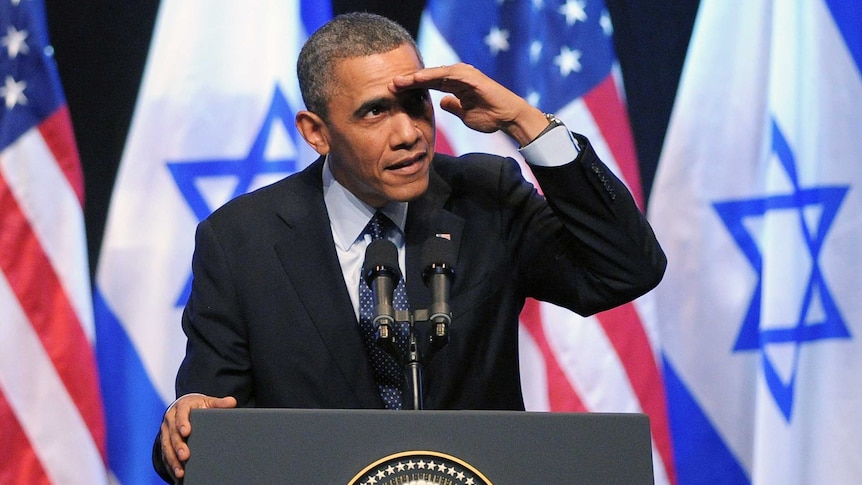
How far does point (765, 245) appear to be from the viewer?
121 inches

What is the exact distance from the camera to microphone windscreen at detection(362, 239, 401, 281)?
1.59m

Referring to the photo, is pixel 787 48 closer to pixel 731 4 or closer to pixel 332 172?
pixel 731 4

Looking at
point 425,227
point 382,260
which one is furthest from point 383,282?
point 425,227

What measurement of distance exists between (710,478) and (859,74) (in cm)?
127

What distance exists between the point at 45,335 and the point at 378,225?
4.71 feet

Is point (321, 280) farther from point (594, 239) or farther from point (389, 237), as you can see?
point (594, 239)

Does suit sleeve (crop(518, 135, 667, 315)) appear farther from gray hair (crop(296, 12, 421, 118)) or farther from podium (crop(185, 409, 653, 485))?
podium (crop(185, 409, 653, 485))

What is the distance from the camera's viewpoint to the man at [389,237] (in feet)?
6.64

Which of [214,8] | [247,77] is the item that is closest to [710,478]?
[247,77]

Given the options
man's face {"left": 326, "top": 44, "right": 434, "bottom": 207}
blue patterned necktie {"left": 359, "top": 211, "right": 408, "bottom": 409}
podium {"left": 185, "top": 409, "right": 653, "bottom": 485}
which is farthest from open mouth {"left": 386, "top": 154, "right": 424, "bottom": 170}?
podium {"left": 185, "top": 409, "right": 653, "bottom": 485}

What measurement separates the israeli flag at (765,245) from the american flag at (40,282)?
172 centimetres

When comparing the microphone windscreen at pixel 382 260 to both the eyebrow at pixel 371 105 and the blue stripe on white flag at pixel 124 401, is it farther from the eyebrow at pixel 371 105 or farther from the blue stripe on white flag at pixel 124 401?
the blue stripe on white flag at pixel 124 401

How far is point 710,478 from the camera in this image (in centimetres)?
312

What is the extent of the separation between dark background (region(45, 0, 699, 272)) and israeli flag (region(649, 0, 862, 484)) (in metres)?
0.06
